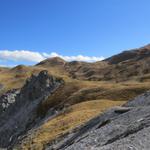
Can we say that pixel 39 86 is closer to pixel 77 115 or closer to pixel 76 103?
pixel 76 103

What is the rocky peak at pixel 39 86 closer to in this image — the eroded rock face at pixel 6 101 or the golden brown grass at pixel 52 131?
the eroded rock face at pixel 6 101

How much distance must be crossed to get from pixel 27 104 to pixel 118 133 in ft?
275

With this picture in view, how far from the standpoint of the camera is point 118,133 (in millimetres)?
30531

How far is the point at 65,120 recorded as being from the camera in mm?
56938

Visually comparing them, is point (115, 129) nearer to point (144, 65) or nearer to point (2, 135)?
point (2, 135)

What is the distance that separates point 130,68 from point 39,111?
328 ft

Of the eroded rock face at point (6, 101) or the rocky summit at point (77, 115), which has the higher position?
the eroded rock face at point (6, 101)

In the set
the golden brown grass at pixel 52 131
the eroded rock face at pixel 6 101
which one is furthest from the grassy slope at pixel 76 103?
the eroded rock face at pixel 6 101

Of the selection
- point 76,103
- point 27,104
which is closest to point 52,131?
point 76,103

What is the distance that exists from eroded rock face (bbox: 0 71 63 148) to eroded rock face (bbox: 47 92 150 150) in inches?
2018

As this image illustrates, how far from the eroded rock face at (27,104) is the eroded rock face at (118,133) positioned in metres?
51.2

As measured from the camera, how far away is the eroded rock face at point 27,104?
3675 inches

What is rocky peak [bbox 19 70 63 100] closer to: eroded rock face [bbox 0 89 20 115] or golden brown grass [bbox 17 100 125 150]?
eroded rock face [bbox 0 89 20 115]

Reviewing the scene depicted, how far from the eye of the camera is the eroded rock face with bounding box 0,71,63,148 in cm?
9336
